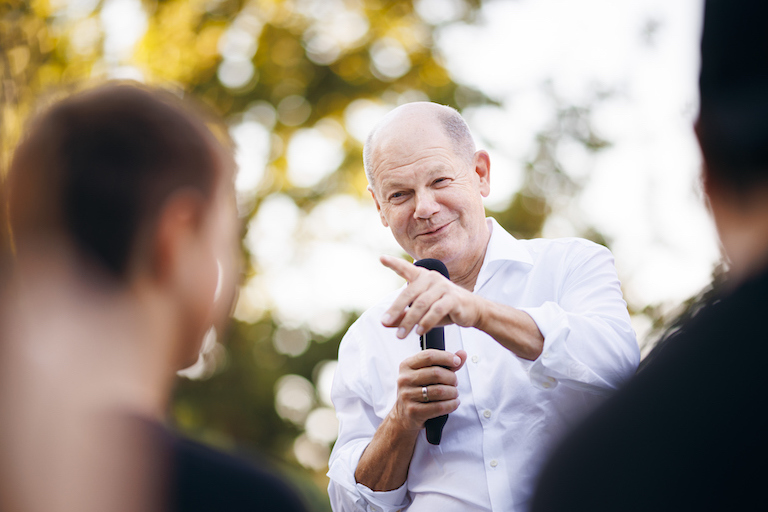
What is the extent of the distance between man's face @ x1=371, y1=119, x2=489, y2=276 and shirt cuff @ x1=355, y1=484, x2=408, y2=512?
1050 mm

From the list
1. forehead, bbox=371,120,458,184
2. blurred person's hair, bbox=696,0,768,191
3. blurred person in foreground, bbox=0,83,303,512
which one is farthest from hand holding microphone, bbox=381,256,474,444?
blurred person's hair, bbox=696,0,768,191

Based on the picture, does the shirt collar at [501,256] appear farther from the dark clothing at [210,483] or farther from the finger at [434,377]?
the dark clothing at [210,483]

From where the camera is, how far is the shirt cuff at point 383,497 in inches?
109

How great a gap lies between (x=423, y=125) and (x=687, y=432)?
2.32m

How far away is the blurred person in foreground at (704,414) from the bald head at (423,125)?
2.01m

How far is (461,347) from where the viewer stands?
10.0 feet

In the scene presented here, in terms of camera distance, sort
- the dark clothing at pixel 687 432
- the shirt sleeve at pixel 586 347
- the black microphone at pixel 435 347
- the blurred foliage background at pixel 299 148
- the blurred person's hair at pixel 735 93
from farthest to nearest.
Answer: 1. the blurred foliage background at pixel 299 148
2. the black microphone at pixel 435 347
3. the shirt sleeve at pixel 586 347
4. the blurred person's hair at pixel 735 93
5. the dark clothing at pixel 687 432

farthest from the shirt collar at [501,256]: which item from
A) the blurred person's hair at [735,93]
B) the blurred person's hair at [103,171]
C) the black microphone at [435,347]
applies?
the blurred person's hair at [103,171]

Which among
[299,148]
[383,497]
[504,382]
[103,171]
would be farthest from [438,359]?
[299,148]

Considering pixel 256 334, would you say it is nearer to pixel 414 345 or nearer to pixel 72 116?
pixel 414 345

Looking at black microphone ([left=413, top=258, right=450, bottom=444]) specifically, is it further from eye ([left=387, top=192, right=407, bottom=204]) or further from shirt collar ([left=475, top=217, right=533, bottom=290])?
eye ([left=387, top=192, right=407, bottom=204])

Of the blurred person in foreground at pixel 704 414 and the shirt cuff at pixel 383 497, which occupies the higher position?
the blurred person in foreground at pixel 704 414

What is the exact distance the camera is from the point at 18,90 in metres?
7.59

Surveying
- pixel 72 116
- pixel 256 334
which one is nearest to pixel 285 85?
pixel 256 334
